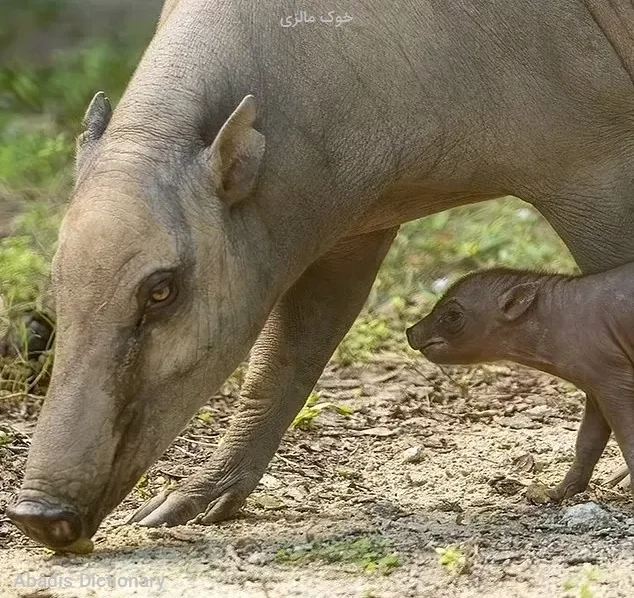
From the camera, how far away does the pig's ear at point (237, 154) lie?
196 inches

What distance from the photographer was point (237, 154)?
5.03 meters

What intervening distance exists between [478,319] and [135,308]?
186cm

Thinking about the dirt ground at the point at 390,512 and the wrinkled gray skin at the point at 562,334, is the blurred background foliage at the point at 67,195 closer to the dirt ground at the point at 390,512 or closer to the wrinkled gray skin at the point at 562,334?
the dirt ground at the point at 390,512

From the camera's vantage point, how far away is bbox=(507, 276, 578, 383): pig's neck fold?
19.4ft

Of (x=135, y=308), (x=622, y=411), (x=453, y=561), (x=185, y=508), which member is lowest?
(x=185, y=508)

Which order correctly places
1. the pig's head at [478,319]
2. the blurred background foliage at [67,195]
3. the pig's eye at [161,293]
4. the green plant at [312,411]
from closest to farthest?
the pig's eye at [161,293]
the pig's head at [478,319]
the green plant at [312,411]
the blurred background foliage at [67,195]

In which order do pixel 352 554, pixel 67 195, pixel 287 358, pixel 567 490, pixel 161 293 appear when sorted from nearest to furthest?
pixel 161 293 < pixel 352 554 < pixel 567 490 < pixel 287 358 < pixel 67 195

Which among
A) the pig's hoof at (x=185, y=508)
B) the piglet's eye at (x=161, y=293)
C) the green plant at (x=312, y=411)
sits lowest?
the green plant at (x=312, y=411)

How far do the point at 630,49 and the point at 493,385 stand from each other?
2901 mm

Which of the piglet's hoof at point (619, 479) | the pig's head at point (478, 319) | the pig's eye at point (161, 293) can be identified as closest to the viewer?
the pig's eye at point (161, 293)

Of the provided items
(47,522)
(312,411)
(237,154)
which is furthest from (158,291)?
(312,411)

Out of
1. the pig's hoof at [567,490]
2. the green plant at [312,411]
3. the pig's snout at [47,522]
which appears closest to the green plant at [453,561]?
the pig's hoof at [567,490]

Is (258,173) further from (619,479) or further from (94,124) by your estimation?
(619,479)

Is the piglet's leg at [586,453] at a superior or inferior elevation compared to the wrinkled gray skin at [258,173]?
inferior
